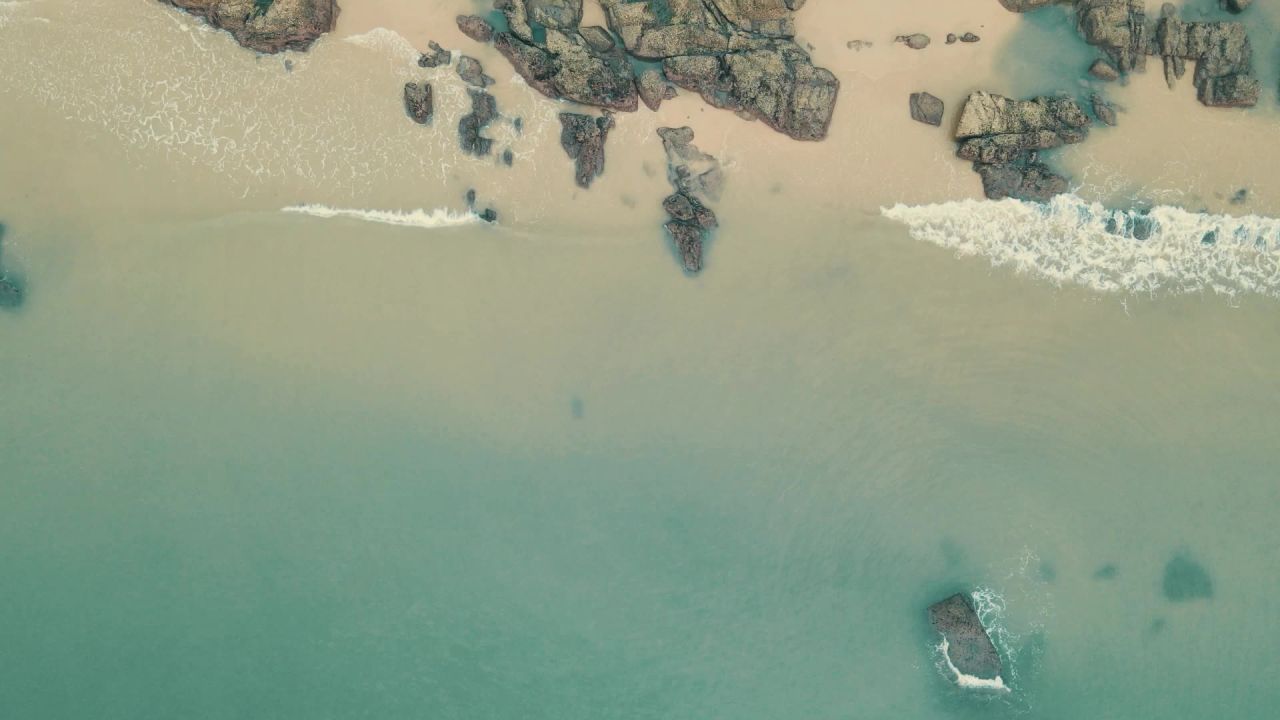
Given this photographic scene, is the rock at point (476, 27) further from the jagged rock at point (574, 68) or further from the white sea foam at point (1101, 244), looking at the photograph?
the white sea foam at point (1101, 244)

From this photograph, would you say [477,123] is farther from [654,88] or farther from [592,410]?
[592,410]

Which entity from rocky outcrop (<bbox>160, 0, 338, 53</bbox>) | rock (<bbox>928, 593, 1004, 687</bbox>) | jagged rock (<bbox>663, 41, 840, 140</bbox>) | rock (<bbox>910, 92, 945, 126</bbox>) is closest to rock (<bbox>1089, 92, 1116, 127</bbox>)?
rock (<bbox>910, 92, 945, 126</bbox>)

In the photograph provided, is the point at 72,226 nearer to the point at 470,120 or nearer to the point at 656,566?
the point at 470,120

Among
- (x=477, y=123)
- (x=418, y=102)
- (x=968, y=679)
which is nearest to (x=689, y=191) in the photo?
(x=477, y=123)

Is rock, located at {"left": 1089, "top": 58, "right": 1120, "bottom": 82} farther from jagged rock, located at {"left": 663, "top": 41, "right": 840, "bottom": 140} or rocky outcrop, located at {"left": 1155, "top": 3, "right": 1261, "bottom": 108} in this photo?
jagged rock, located at {"left": 663, "top": 41, "right": 840, "bottom": 140}

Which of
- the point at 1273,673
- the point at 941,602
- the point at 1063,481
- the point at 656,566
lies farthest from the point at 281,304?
the point at 1273,673

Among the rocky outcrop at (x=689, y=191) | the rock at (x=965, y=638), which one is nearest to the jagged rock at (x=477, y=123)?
the rocky outcrop at (x=689, y=191)

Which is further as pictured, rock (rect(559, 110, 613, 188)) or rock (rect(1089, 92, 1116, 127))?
rock (rect(559, 110, 613, 188))
